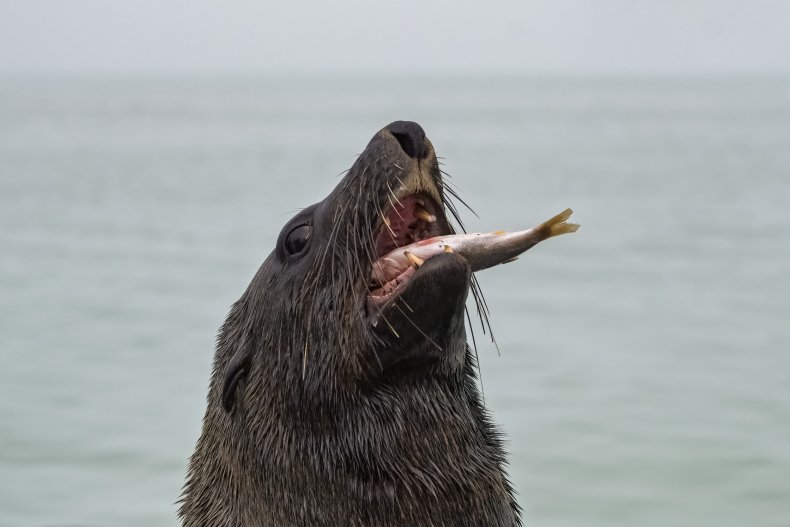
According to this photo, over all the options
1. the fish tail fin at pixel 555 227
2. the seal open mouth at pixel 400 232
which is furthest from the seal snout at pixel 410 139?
the fish tail fin at pixel 555 227

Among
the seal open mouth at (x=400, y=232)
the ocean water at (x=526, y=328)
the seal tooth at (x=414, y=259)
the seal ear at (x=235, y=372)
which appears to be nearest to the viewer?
the seal tooth at (x=414, y=259)

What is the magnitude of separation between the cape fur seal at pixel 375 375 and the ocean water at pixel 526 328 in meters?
4.39

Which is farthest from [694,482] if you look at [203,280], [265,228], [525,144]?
[525,144]

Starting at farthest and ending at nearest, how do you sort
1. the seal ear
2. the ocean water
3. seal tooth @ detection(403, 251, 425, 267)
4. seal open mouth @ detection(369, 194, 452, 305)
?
the ocean water, the seal ear, seal open mouth @ detection(369, 194, 452, 305), seal tooth @ detection(403, 251, 425, 267)

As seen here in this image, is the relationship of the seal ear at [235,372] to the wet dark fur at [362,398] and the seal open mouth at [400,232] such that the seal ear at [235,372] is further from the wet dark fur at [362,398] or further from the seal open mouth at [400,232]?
the seal open mouth at [400,232]

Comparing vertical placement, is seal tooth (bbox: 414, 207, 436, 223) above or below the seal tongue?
above

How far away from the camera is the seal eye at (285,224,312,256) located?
139 inches

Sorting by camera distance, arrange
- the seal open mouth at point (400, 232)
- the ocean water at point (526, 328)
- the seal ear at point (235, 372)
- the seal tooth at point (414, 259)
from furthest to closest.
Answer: the ocean water at point (526, 328) → the seal ear at point (235, 372) → the seal open mouth at point (400, 232) → the seal tooth at point (414, 259)

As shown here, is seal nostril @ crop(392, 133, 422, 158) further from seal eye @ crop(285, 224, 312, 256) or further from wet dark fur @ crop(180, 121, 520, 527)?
seal eye @ crop(285, 224, 312, 256)

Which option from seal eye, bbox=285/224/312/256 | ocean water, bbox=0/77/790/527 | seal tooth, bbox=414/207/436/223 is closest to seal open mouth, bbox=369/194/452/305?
seal tooth, bbox=414/207/436/223

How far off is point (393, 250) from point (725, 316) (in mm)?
9083

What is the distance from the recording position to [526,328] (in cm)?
1135

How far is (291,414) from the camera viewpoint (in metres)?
3.39

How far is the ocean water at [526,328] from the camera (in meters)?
8.15
